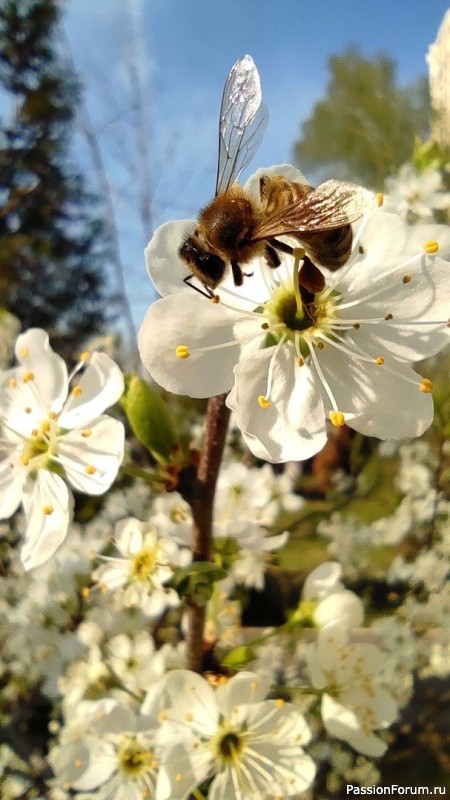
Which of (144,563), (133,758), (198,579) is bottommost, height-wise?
(133,758)

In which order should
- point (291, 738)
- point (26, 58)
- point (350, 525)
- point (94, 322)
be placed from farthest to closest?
point (94, 322), point (26, 58), point (350, 525), point (291, 738)

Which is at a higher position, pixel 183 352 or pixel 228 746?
pixel 183 352

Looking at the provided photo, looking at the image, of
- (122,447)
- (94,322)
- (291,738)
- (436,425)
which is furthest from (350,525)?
(94,322)

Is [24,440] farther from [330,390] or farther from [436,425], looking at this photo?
[436,425]

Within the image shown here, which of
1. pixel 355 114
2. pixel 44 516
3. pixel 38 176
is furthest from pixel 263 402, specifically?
pixel 38 176

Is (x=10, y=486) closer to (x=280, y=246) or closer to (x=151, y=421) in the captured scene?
(x=151, y=421)
